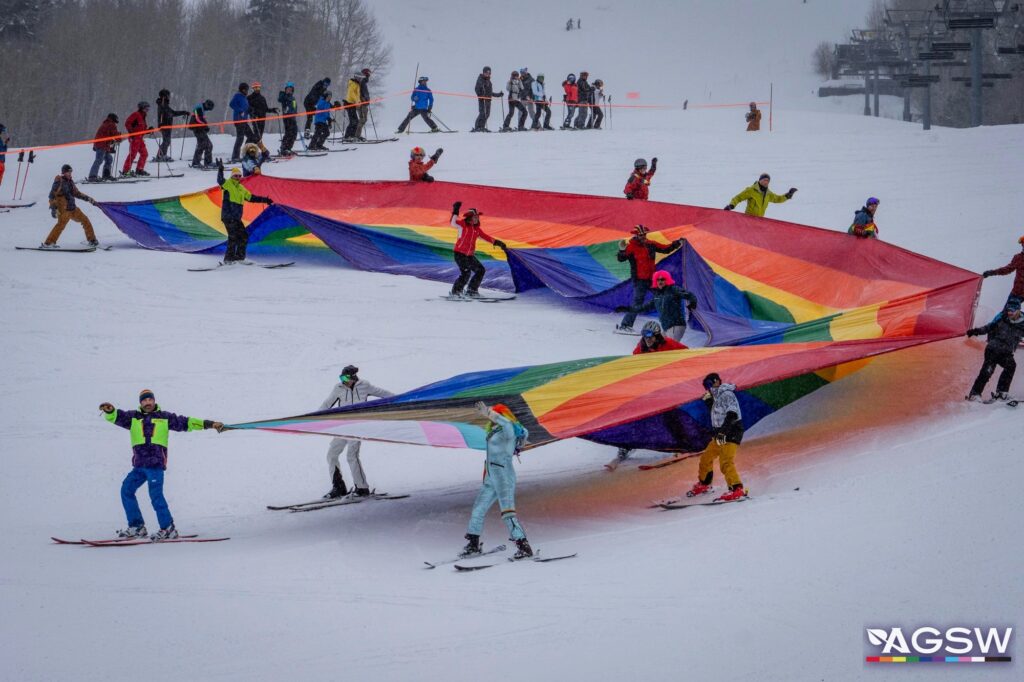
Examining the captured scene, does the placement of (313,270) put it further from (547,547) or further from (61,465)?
(547,547)

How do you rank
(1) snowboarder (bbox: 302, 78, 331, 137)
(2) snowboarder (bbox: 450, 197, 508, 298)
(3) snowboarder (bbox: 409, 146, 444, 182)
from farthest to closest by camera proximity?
1. (1) snowboarder (bbox: 302, 78, 331, 137)
2. (3) snowboarder (bbox: 409, 146, 444, 182)
3. (2) snowboarder (bbox: 450, 197, 508, 298)

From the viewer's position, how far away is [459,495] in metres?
10.2

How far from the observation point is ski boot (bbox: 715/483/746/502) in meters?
9.18

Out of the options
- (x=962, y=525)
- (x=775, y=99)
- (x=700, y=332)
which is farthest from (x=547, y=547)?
(x=775, y=99)

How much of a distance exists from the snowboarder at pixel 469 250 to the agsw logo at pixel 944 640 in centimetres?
942

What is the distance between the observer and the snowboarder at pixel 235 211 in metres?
16.8

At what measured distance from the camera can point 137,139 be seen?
22.5m

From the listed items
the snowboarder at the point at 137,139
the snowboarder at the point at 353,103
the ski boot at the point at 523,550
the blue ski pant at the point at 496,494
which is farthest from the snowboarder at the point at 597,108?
the ski boot at the point at 523,550

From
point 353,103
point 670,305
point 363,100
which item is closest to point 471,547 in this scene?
point 670,305

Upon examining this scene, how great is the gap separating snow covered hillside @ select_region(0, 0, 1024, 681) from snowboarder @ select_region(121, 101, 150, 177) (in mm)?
4961

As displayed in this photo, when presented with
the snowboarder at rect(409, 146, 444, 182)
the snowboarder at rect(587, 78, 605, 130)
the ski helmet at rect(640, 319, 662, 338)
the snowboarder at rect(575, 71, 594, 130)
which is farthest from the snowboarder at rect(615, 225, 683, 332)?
the snowboarder at rect(587, 78, 605, 130)

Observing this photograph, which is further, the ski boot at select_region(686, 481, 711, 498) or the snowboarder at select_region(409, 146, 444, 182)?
the snowboarder at select_region(409, 146, 444, 182)

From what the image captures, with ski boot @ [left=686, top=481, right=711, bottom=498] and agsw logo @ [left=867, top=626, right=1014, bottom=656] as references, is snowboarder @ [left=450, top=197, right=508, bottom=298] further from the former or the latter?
agsw logo @ [left=867, top=626, right=1014, bottom=656]

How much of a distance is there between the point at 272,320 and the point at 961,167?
1350 cm
